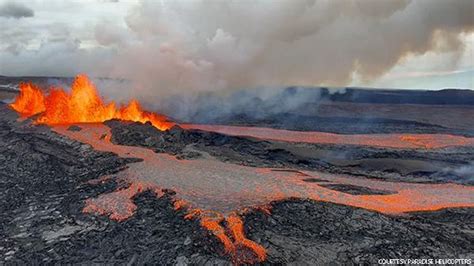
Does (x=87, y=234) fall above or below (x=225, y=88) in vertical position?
below

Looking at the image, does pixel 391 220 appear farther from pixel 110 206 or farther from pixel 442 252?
pixel 110 206

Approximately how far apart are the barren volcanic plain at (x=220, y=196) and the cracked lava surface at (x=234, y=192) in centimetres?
8

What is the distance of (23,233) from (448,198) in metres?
20.4

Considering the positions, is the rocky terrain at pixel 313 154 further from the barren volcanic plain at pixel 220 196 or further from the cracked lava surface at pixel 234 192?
the cracked lava surface at pixel 234 192

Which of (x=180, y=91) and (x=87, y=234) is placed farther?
(x=180, y=91)

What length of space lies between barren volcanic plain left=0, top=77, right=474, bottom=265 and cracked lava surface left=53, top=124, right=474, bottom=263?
0.25 ft

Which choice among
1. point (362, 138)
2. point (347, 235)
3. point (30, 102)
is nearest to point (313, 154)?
point (362, 138)

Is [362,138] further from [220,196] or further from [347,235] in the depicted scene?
[347,235]

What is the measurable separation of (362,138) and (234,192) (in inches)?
1101

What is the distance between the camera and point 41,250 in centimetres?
1652

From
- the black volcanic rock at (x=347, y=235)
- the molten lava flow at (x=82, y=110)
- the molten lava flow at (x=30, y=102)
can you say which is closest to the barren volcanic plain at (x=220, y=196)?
the black volcanic rock at (x=347, y=235)

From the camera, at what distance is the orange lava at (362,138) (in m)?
41.2

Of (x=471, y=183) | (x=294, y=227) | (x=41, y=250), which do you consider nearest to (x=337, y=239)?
Answer: (x=294, y=227)

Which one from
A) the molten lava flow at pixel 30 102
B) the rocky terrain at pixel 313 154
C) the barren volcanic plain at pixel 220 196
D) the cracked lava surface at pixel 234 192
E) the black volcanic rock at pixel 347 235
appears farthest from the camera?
the molten lava flow at pixel 30 102
